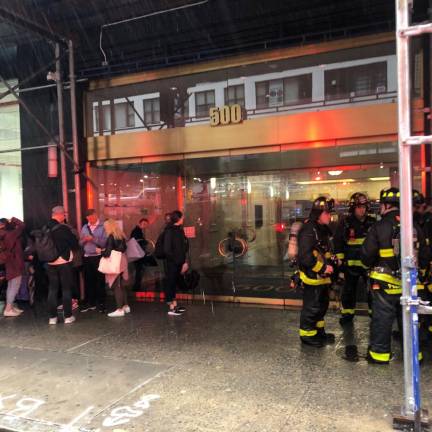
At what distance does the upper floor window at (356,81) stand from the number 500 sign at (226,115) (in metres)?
1.46

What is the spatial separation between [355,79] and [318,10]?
119 centimetres

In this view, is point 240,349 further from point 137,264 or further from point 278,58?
point 278,58

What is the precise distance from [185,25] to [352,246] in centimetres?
453

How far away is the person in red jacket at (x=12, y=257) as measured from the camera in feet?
24.3

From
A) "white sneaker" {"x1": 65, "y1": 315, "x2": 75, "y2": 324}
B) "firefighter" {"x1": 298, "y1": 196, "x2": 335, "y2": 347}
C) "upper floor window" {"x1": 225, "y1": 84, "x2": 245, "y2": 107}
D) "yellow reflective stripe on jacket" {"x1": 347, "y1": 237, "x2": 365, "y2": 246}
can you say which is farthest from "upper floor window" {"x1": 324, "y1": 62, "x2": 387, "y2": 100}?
"white sneaker" {"x1": 65, "y1": 315, "x2": 75, "y2": 324}

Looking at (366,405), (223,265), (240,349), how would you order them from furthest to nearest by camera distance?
(223,265) < (240,349) < (366,405)

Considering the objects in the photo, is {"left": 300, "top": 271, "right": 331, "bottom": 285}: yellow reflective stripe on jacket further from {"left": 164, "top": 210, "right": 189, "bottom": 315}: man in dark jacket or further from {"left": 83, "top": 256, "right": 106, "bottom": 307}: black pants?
{"left": 83, "top": 256, "right": 106, "bottom": 307}: black pants

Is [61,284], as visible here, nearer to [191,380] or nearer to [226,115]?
[191,380]

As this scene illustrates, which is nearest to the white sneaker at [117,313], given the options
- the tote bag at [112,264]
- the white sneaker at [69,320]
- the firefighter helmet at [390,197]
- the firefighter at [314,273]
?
the white sneaker at [69,320]

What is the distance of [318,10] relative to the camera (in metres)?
6.96

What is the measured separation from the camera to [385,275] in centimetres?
468

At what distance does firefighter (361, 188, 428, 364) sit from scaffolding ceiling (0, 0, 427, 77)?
3518mm

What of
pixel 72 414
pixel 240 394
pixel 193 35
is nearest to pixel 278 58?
pixel 193 35

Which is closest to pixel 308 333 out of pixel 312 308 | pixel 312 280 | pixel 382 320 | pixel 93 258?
pixel 312 308
